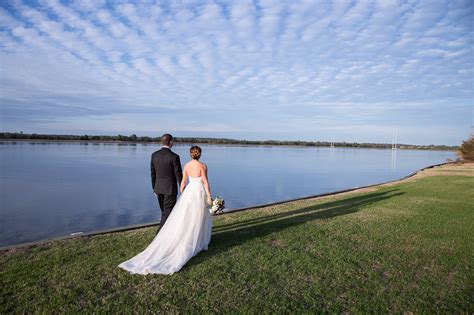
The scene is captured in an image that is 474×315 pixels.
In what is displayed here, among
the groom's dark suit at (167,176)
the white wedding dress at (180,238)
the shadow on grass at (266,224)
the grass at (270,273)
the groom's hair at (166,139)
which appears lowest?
the shadow on grass at (266,224)

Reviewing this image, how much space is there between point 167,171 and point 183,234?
148cm

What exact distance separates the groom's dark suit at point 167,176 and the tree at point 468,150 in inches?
2301

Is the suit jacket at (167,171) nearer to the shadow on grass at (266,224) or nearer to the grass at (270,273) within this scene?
the grass at (270,273)

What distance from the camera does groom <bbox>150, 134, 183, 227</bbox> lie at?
6938 mm

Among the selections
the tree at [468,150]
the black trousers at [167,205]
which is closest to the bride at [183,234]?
the black trousers at [167,205]

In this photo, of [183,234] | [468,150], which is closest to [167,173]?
[183,234]

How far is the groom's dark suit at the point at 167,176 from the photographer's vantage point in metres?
6.94

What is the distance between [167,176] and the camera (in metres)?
7.00

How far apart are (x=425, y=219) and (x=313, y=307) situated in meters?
6.87

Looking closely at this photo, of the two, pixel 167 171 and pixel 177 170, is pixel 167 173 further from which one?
pixel 177 170

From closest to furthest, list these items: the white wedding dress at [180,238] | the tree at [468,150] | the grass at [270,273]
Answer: the grass at [270,273] < the white wedding dress at [180,238] < the tree at [468,150]

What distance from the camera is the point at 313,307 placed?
438cm

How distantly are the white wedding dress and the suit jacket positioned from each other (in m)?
0.45

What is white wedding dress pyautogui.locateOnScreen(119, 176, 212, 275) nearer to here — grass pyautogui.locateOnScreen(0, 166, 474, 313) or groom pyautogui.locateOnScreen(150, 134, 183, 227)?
grass pyautogui.locateOnScreen(0, 166, 474, 313)
